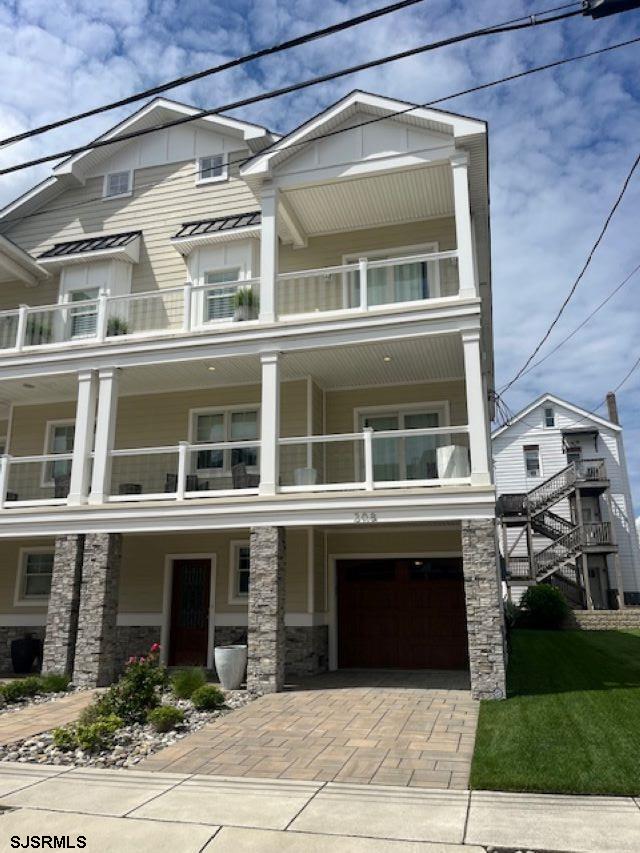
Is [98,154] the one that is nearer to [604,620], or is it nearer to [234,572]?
[234,572]

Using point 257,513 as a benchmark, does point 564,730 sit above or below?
below

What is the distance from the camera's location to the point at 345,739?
8.49 metres

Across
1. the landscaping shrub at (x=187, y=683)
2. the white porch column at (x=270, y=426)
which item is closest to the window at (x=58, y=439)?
the white porch column at (x=270, y=426)

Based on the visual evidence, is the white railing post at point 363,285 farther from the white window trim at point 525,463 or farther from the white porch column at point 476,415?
the white window trim at point 525,463

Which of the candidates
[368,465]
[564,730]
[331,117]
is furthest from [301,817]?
[331,117]

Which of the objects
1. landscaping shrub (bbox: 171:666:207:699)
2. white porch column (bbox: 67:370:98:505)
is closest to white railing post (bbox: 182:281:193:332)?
white porch column (bbox: 67:370:98:505)

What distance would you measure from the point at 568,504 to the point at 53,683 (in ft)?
82.1

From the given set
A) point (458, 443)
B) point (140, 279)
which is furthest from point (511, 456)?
point (140, 279)

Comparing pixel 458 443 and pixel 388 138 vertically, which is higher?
pixel 388 138

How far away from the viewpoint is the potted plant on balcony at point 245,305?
1500 cm

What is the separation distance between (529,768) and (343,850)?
278 cm

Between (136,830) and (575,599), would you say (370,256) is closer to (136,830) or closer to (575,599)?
(136,830)

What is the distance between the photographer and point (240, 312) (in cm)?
1498

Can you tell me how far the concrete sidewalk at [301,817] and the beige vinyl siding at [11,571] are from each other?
1052cm
